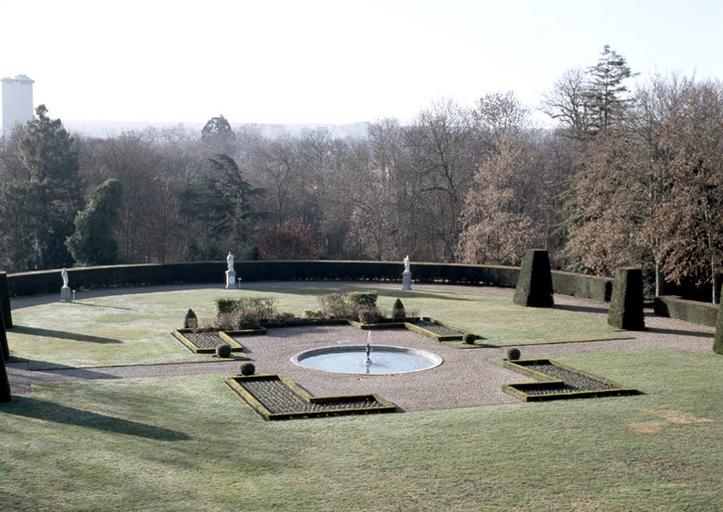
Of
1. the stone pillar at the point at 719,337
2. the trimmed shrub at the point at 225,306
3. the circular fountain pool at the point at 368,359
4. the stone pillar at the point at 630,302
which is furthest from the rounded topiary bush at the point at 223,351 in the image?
the stone pillar at the point at 719,337

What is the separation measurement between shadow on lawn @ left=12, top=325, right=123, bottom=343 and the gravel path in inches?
163

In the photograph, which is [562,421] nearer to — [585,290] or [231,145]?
[585,290]

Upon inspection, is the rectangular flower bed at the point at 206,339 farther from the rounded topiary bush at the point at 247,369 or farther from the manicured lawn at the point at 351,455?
the manicured lawn at the point at 351,455

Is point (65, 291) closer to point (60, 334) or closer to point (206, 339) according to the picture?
point (60, 334)

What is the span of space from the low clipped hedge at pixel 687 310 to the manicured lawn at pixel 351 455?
1034 cm

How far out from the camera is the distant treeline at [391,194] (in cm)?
4041

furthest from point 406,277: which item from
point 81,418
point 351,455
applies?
point 351,455

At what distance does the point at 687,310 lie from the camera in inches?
1219

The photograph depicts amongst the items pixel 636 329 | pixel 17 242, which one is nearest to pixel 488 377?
pixel 636 329

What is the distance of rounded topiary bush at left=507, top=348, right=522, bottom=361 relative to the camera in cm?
2341

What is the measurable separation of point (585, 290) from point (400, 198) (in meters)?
23.3

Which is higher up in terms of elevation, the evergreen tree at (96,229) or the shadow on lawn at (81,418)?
the evergreen tree at (96,229)

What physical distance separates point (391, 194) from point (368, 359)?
118 ft

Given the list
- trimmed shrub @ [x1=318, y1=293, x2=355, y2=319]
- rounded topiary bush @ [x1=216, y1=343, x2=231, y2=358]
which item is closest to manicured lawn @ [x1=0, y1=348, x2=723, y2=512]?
rounded topiary bush @ [x1=216, y1=343, x2=231, y2=358]
